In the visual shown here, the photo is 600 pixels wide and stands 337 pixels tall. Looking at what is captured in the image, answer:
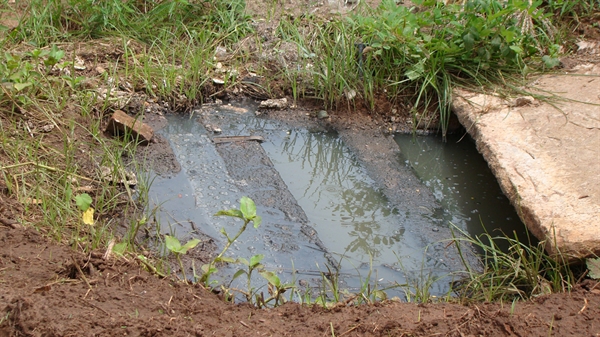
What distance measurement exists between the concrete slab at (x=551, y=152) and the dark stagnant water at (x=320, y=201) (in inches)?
12.0

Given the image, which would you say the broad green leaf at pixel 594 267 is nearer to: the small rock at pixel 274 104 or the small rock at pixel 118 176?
the small rock at pixel 118 176

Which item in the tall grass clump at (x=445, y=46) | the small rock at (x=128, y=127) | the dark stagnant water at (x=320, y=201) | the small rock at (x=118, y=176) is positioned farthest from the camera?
the tall grass clump at (x=445, y=46)

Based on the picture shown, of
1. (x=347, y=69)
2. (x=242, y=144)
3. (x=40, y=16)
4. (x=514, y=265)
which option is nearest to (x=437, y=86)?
(x=347, y=69)

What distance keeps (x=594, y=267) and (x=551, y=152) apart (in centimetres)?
92

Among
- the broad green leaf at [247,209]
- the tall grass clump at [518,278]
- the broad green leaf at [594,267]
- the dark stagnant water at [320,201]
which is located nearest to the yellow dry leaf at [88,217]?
the dark stagnant water at [320,201]

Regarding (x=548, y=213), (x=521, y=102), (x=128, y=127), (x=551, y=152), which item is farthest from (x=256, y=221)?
(x=521, y=102)

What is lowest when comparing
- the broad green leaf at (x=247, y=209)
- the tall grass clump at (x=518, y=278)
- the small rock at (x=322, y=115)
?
the small rock at (x=322, y=115)

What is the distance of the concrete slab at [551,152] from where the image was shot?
9.20ft

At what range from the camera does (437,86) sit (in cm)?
427

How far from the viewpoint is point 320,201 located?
3533 mm

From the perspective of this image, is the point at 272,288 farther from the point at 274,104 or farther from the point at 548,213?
the point at 274,104

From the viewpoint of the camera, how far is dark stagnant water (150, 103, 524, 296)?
301 centimetres

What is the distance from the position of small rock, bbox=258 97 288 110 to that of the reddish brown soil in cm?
208

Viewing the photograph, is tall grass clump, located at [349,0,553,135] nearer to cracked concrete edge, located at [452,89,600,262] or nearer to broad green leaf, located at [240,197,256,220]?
cracked concrete edge, located at [452,89,600,262]
